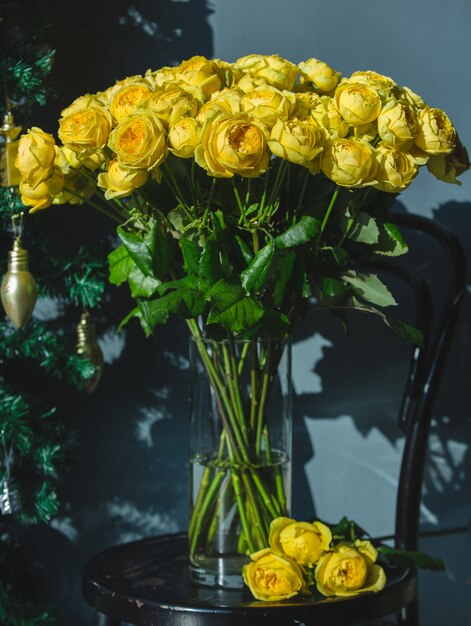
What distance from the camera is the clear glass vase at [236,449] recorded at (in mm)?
1061

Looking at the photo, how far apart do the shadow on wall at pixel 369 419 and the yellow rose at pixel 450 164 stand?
0.42 m

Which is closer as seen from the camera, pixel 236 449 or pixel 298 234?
pixel 298 234

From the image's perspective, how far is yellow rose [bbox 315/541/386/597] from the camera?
990 mm

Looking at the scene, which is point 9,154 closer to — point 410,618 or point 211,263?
point 211,263

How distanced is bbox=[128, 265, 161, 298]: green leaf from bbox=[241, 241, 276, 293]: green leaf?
0.16 m

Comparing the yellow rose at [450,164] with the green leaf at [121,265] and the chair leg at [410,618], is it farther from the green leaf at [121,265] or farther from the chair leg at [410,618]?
the chair leg at [410,618]

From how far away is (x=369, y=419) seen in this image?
1463 mm

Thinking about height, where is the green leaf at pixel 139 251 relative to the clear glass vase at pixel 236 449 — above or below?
above

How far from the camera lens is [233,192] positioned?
3.33 ft

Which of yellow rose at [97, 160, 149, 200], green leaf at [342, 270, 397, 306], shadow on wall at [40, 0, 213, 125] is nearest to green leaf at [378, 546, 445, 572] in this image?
green leaf at [342, 270, 397, 306]

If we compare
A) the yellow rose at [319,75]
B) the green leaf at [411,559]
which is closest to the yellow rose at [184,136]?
the yellow rose at [319,75]

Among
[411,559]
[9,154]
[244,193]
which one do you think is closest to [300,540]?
[411,559]

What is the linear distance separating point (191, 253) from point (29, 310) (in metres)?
0.29

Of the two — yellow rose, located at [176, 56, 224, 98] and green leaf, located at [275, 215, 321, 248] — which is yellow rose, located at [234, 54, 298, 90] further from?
green leaf, located at [275, 215, 321, 248]
